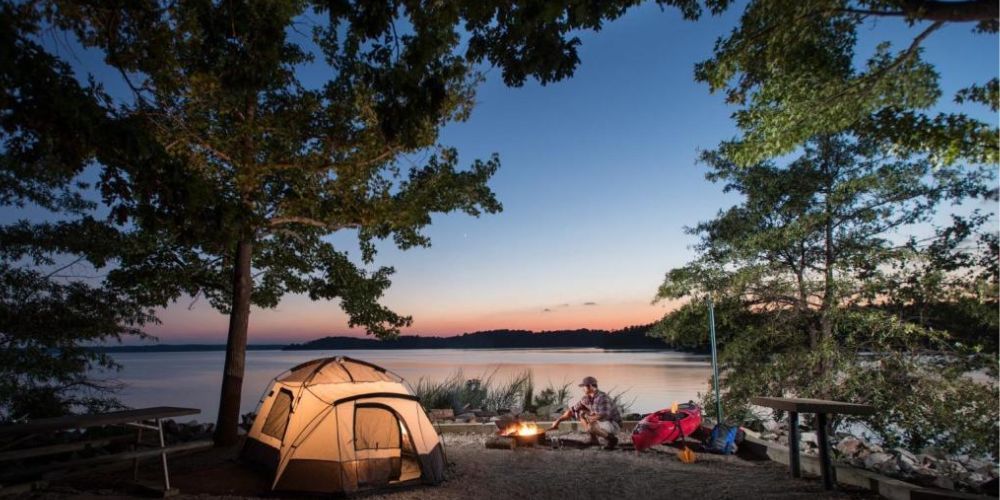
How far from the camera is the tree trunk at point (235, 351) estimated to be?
9117mm

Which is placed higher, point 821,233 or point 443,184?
point 443,184

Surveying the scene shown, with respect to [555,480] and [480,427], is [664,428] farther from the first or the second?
[480,427]

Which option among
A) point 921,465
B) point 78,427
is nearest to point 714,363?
point 921,465

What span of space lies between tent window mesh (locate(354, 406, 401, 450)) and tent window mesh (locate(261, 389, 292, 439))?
3.14 ft

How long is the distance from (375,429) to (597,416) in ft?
13.1

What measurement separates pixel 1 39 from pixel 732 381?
10017mm

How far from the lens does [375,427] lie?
7.04m

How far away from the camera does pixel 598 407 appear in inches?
366

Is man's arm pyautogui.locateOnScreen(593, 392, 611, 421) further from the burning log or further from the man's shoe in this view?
the burning log

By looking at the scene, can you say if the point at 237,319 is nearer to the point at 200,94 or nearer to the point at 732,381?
the point at 200,94

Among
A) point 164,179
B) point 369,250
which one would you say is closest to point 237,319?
point 369,250

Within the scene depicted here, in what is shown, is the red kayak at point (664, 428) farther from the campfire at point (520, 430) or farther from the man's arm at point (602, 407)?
the campfire at point (520, 430)

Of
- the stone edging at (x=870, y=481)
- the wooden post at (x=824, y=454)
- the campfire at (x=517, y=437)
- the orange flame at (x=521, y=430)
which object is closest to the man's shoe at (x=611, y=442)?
the campfire at (x=517, y=437)

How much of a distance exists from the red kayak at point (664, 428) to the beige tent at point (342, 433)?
343 cm
